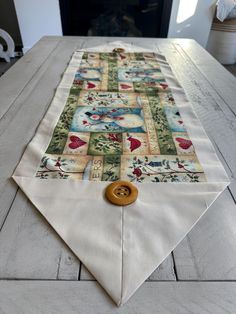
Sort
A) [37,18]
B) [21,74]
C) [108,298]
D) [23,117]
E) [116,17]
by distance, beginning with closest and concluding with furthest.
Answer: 1. [108,298]
2. [23,117]
3. [21,74]
4. [37,18]
5. [116,17]

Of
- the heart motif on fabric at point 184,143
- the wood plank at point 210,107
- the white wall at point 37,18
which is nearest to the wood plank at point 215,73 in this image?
the wood plank at point 210,107

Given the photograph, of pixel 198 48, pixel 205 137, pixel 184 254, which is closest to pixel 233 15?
pixel 198 48

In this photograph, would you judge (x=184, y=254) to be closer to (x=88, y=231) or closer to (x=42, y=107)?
(x=88, y=231)

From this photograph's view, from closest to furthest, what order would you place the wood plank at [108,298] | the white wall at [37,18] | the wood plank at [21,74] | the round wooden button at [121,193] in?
the wood plank at [108,298], the round wooden button at [121,193], the wood plank at [21,74], the white wall at [37,18]

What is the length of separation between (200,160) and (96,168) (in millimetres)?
220

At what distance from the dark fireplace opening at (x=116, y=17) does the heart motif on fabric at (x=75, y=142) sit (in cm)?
228

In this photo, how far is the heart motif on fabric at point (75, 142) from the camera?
623mm

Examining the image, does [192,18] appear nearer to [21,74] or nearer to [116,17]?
[116,17]

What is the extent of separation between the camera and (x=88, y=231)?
42 centimetres

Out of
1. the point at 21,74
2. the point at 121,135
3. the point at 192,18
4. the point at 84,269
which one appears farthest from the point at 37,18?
the point at 84,269

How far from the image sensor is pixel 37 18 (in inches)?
98.9

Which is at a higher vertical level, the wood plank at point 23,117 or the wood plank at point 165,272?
the wood plank at point 165,272

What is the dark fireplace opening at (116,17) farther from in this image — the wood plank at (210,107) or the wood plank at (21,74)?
the wood plank at (210,107)

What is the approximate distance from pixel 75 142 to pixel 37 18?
2.33 metres
